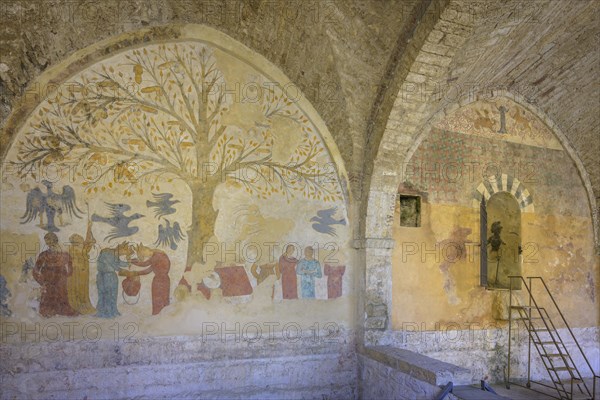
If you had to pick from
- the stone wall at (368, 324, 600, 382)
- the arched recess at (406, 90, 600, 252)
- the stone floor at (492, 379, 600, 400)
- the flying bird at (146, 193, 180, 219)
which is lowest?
the stone floor at (492, 379, 600, 400)

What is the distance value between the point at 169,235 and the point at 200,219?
0.42m

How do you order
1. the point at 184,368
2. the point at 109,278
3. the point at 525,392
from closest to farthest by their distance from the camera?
the point at 109,278 < the point at 184,368 < the point at 525,392

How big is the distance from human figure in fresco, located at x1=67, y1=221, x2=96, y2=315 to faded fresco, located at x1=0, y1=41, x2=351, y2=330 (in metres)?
0.01

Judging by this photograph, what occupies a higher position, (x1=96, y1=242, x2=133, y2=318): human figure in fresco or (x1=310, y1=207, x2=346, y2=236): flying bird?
(x1=310, y1=207, x2=346, y2=236): flying bird

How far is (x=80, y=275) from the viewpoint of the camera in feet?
18.2

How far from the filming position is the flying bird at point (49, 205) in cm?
546

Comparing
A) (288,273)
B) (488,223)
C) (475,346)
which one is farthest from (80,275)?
(488,223)

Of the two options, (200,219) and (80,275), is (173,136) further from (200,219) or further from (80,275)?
(80,275)

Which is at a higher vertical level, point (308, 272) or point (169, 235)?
point (169, 235)

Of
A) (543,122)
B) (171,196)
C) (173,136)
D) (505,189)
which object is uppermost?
(543,122)

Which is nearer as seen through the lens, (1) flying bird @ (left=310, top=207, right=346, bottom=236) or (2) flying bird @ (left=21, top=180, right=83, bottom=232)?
(2) flying bird @ (left=21, top=180, right=83, bottom=232)

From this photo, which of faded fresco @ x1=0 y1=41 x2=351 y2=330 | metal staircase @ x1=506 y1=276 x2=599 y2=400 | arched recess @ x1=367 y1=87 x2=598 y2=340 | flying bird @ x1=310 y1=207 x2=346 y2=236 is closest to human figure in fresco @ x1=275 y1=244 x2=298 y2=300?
faded fresco @ x1=0 y1=41 x2=351 y2=330

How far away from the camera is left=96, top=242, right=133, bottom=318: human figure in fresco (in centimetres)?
559

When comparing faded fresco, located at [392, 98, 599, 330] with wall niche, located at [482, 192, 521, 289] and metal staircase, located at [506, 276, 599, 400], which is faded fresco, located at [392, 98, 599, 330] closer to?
wall niche, located at [482, 192, 521, 289]
